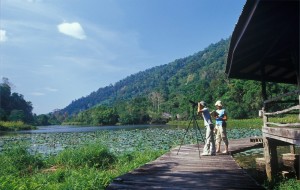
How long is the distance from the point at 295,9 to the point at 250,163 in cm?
1055

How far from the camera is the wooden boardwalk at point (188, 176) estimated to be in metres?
6.25

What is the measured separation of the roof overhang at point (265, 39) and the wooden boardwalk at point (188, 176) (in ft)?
8.84

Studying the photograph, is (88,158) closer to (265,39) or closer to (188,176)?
(188,176)

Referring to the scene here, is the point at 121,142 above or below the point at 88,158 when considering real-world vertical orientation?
above

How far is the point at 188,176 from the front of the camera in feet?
23.8

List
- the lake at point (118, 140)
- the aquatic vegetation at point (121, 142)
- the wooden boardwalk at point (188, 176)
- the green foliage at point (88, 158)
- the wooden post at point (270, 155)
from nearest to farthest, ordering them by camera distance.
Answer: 1. the wooden boardwalk at point (188, 176)
2. the wooden post at point (270, 155)
3. the green foliage at point (88, 158)
4. the aquatic vegetation at point (121, 142)
5. the lake at point (118, 140)

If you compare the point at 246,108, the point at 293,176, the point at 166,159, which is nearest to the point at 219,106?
the point at 166,159

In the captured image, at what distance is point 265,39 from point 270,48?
986 millimetres

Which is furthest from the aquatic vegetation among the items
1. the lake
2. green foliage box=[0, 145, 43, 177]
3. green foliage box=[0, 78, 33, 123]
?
green foliage box=[0, 78, 33, 123]

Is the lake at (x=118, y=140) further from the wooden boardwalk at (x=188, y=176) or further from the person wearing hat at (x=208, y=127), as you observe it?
the wooden boardwalk at (x=188, y=176)

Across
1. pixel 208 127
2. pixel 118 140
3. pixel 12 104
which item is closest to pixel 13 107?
pixel 12 104

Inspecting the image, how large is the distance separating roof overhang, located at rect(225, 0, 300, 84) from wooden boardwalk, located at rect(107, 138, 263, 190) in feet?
8.84

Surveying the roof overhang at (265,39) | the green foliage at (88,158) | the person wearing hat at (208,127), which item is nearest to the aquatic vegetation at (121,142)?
the green foliage at (88,158)

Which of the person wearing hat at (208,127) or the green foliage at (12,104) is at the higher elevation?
the green foliage at (12,104)
